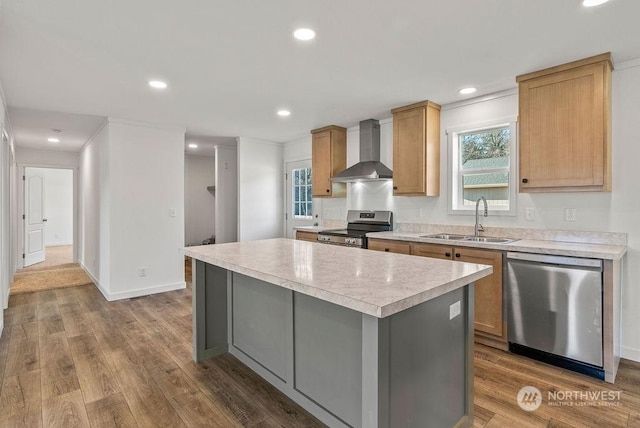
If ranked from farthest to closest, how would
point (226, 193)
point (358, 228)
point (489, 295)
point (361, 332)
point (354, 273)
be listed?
point (226, 193) → point (358, 228) → point (489, 295) → point (354, 273) → point (361, 332)

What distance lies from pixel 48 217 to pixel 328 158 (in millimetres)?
9236

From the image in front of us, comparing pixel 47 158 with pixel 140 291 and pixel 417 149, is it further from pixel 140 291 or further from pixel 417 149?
pixel 417 149

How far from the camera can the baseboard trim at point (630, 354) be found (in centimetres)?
262

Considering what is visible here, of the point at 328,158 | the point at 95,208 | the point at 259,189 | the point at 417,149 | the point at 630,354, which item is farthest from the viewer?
the point at 259,189

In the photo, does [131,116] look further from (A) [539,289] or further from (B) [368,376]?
(A) [539,289]

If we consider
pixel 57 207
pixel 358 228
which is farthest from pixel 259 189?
pixel 57 207

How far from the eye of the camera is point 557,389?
2254mm

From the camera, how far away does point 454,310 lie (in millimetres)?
1719

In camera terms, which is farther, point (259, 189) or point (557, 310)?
point (259, 189)

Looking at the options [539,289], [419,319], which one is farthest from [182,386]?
[539,289]

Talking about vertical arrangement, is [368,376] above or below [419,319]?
below

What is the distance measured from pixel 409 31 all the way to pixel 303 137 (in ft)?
11.8

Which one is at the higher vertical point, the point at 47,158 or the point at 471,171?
the point at 47,158

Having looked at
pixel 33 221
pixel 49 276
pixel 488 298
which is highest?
pixel 33 221
